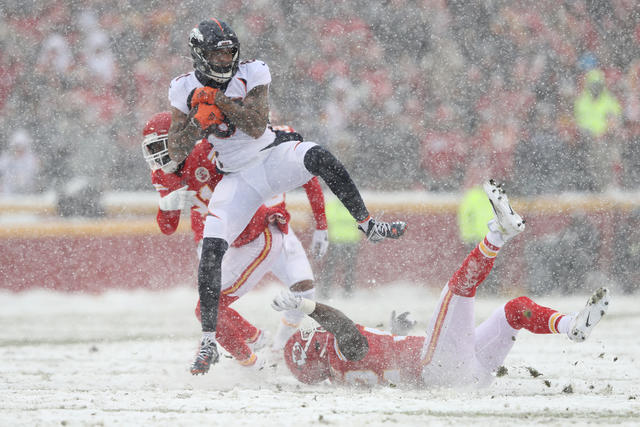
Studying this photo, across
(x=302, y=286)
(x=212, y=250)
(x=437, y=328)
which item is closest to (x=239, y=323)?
(x=302, y=286)

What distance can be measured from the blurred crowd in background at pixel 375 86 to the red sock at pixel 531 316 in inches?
191

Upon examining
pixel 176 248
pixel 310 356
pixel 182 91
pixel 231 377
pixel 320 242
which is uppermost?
pixel 182 91

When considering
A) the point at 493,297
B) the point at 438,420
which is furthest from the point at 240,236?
the point at 493,297

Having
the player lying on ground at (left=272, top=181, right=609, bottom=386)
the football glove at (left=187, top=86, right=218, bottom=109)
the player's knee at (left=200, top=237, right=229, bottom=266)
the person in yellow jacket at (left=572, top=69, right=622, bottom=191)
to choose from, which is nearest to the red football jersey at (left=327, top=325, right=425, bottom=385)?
the player lying on ground at (left=272, top=181, right=609, bottom=386)

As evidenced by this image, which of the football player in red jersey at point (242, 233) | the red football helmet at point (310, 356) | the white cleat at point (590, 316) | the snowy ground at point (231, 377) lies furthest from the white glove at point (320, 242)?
the white cleat at point (590, 316)

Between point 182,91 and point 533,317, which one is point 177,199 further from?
point 533,317

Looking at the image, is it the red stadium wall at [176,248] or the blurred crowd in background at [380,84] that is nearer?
the red stadium wall at [176,248]

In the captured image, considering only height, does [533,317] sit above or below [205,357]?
above

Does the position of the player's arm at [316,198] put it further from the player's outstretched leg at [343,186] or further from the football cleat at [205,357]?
the football cleat at [205,357]

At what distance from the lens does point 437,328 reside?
4.99 m

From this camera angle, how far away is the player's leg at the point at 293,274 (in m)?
6.24

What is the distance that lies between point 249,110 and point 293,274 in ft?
4.38

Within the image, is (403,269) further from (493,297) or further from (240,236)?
(240,236)

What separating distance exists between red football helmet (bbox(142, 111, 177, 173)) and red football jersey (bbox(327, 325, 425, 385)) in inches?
60.3
